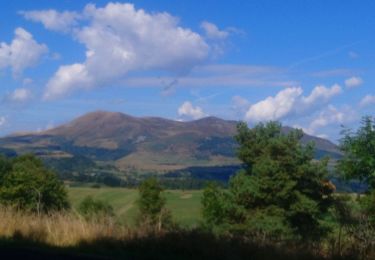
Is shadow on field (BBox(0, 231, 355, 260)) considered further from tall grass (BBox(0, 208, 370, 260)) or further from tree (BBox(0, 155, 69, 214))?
tree (BBox(0, 155, 69, 214))

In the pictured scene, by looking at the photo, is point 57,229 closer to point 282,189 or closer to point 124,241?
point 124,241

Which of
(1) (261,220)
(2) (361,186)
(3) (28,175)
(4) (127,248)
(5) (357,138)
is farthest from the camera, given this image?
(3) (28,175)

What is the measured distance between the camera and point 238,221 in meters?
42.3

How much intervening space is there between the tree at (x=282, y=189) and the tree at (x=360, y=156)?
571 inches

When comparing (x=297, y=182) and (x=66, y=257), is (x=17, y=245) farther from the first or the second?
(x=297, y=182)

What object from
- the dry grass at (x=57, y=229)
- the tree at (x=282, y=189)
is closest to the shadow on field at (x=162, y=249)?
the dry grass at (x=57, y=229)

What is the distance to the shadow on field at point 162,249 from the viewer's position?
9617mm

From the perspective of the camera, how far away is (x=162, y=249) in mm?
10125

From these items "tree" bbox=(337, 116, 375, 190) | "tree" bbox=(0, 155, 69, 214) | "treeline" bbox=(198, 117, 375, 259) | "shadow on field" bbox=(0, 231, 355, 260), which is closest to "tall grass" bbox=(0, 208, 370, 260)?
"shadow on field" bbox=(0, 231, 355, 260)

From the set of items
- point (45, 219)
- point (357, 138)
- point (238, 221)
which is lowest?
point (238, 221)

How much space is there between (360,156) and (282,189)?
20.2m

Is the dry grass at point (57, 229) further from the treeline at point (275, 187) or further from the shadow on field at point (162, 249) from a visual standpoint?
the treeline at point (275, 187)

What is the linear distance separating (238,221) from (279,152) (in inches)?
308

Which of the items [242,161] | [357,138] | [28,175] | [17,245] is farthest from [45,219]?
[28,175]
